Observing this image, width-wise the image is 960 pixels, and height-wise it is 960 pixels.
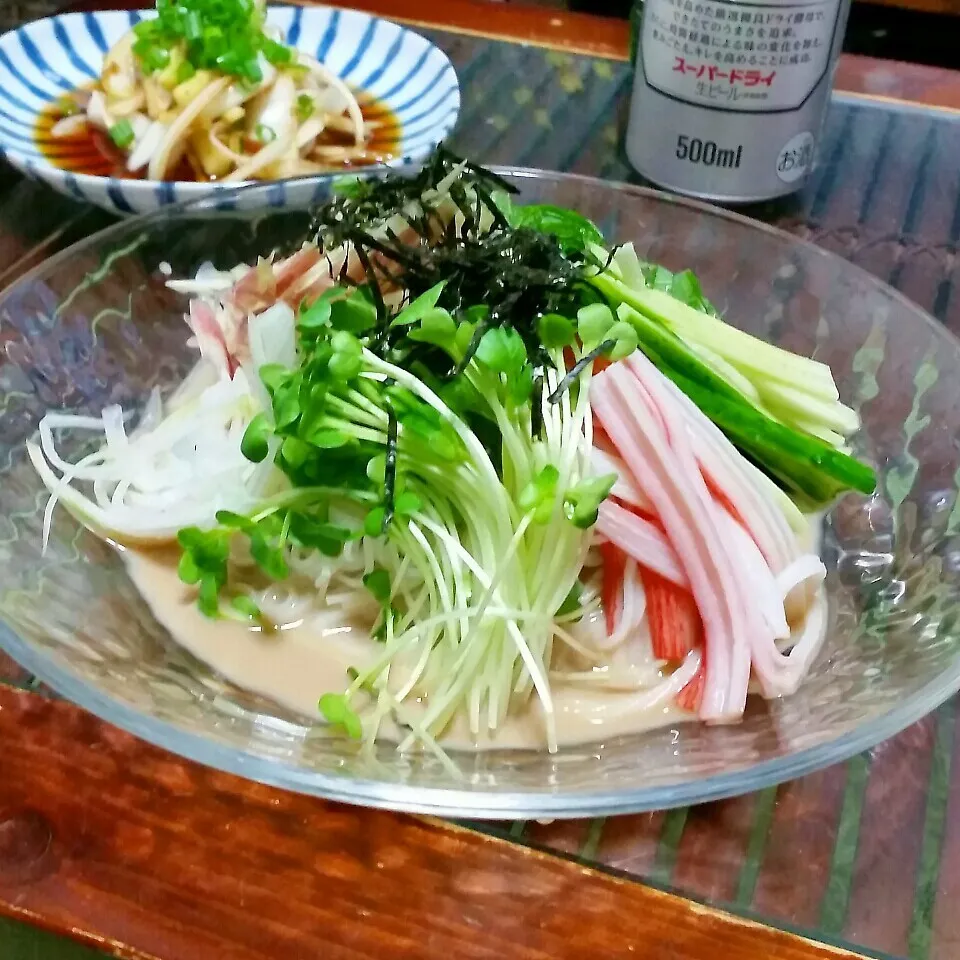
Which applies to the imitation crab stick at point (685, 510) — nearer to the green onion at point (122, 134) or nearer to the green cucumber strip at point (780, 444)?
the green cucumber strip at point (780, 444)

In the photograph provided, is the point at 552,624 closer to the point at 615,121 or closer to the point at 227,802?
the point at 227,802

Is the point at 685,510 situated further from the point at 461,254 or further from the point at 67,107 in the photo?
the point at 67,107

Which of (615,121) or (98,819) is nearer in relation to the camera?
(98,819)

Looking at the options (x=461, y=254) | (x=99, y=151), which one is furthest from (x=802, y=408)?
(x=99, y=151)

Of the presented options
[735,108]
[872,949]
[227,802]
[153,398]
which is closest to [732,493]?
[872,949]

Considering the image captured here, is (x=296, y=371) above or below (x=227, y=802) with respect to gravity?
above
